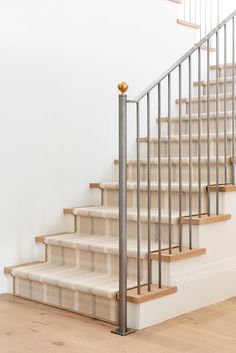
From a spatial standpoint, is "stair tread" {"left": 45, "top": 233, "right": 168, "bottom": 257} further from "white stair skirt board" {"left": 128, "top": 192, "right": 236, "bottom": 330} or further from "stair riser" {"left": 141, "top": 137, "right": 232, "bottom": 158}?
"stair riser" {"left": 141, "top": 137, "right": 232, "bottom": 158}

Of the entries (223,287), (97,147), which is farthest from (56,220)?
(223,287)

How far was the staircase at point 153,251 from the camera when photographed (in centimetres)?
288

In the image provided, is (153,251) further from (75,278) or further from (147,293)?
(75,278)

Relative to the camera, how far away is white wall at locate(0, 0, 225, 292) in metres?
3.59

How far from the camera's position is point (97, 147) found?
4203 mm

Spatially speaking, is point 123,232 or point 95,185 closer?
point 123,232

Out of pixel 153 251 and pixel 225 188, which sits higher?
pixel 225 188

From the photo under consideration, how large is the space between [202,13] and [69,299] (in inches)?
141

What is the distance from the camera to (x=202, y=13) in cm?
559

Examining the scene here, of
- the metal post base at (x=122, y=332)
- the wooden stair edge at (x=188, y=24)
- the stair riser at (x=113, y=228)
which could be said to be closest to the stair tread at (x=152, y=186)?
the stair riser at (x=113, y=228)

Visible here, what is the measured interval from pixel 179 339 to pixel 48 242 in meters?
1.30

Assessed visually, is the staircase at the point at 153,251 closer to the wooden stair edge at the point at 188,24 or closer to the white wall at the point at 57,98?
the white wall at the point at 57,98

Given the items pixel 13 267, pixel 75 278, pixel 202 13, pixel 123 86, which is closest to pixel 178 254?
pixel 75 278

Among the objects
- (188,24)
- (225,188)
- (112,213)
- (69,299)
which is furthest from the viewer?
(188,24)
